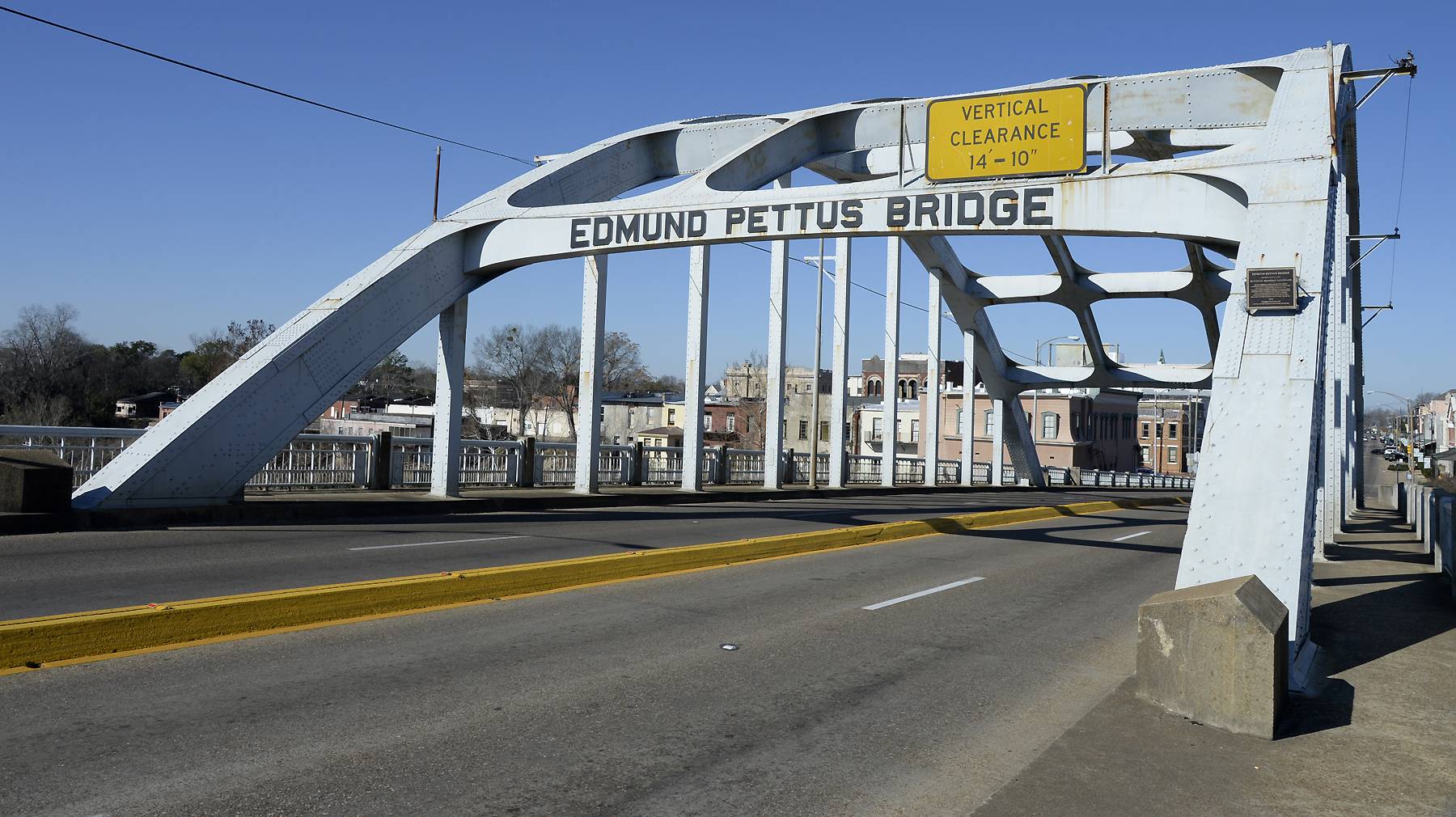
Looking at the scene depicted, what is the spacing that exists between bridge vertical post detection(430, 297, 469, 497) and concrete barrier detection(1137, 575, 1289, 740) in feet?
53.2

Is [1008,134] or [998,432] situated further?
[998,432]

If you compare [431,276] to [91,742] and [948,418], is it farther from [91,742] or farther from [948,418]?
[948,418]

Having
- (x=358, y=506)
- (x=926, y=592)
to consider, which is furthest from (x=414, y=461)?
(x=926, y=592)

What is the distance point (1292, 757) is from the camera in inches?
241

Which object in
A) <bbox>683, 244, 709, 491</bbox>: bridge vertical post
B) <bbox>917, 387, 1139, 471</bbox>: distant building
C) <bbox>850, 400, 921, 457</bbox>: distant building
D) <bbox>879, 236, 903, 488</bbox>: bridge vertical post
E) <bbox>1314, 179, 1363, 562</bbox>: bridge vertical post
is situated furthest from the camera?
<bbox>850, 400, 921, 457</bbox>: distant building

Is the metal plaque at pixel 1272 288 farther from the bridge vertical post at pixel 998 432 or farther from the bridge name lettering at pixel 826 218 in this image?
the bridge vertical post at pixel 998 432

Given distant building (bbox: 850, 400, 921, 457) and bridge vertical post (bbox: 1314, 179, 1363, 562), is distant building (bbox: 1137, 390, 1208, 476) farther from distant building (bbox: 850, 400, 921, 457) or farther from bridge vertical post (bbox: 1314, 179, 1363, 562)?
bridge vertical post (bbox: 1314, 179, 1363, 562)

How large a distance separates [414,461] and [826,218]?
39.3ft

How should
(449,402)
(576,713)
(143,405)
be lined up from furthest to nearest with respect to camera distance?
(143,405) < (449,402) < (576,713)

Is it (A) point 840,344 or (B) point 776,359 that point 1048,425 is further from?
(B) point 776,359

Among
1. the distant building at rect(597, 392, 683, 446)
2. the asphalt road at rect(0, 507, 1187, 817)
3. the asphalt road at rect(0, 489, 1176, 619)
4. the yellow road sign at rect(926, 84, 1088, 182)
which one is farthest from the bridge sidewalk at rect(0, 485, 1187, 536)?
the distant building at rect(597, 392, 683, 446)

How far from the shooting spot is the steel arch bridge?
9.09 m

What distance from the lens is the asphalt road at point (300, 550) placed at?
940 centimetres

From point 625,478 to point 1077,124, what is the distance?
17.8 metres
